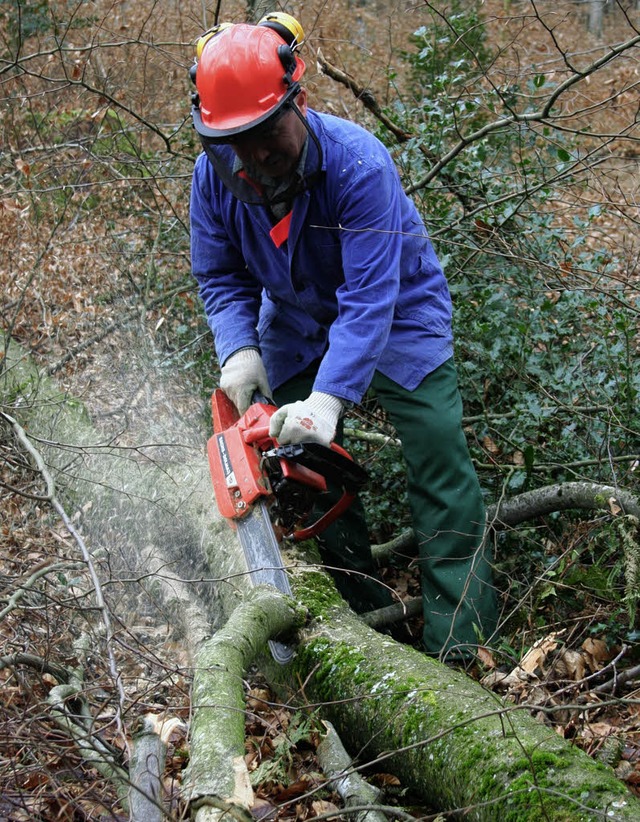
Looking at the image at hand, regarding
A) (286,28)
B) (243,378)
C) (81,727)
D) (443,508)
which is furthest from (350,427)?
(81,727)

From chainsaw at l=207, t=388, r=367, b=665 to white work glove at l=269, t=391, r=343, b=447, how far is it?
33 mm

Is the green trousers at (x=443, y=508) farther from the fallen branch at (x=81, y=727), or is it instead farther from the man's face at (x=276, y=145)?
the fallen branch at (x=81, y=727)

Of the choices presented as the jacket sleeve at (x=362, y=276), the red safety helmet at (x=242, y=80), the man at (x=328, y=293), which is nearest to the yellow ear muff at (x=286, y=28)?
the man at (x=328, y=293)

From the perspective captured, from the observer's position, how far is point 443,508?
335cm

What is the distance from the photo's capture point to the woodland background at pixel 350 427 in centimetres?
265

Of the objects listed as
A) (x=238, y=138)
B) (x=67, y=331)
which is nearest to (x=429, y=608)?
(x=238, y=138)

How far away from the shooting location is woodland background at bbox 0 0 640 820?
8.68 ft

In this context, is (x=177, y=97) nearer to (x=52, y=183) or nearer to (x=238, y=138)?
(x=52, y=183)

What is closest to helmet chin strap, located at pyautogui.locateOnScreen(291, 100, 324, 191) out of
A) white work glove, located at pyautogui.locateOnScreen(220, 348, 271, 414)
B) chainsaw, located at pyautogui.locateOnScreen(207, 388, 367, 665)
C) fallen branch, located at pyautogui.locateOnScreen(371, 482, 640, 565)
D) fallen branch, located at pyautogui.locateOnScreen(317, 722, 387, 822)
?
white work glove, located at pyautogui.locateOnScreen(220, 348, 271, 414)

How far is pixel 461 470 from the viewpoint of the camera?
132 inches

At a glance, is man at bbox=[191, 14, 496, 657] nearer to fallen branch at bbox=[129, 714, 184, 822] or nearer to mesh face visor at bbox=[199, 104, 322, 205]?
mesh face visor at bbox=[199, 104, 322, 205]

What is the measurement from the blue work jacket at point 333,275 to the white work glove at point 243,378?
0.07m

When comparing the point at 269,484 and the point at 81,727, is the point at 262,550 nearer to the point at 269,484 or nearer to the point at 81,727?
the point at 269,484

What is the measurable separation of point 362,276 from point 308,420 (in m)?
0.60
